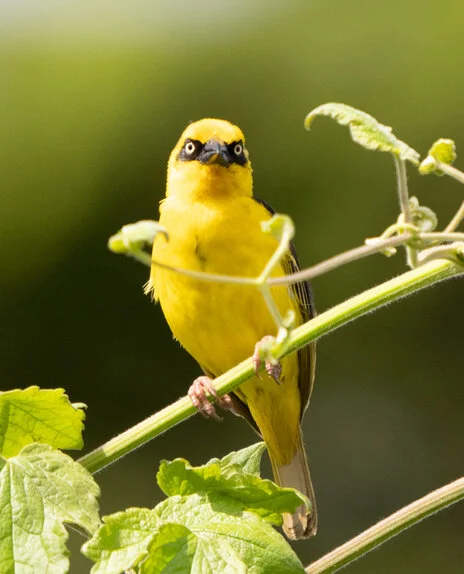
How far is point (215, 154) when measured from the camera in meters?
3.54

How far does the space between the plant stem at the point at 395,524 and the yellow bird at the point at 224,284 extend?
1.53 metres

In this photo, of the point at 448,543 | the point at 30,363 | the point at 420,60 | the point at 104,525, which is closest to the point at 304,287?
the point at 104,525

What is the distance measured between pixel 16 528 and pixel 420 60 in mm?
9849

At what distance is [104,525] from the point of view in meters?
1.43

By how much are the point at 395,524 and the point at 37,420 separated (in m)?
0.52

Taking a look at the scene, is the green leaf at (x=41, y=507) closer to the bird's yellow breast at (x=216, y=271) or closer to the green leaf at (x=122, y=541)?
the green leaf at (x=122, y=541)

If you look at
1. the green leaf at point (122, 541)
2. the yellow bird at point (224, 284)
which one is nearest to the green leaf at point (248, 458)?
the green leaf at point (122, 541)

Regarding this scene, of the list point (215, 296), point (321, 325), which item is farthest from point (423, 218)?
point (215, 296)

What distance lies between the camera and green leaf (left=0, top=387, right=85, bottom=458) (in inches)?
62.6

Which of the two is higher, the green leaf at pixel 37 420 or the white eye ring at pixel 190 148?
the white eye ring at pixel 190 148

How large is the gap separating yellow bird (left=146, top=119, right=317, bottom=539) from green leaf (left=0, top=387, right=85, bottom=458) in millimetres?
1353

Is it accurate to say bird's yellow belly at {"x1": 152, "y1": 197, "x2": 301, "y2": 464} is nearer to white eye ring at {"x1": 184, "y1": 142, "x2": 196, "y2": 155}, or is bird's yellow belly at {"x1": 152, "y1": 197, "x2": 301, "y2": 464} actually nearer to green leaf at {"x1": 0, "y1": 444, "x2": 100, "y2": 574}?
white eye ring at {"x1": 184, "y1": 142, "x2": 196, "y2": 155}

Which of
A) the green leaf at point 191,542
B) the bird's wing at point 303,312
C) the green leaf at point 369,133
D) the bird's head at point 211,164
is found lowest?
the green leaf at point 191,542

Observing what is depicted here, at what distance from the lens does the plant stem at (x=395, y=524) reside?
1.45 m
